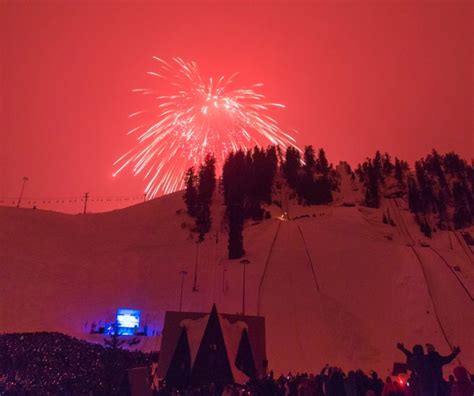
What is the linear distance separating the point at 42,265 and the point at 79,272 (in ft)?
13.9

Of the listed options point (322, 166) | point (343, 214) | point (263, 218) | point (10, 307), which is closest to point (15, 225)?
point (10, 307)

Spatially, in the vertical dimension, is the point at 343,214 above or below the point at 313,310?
above

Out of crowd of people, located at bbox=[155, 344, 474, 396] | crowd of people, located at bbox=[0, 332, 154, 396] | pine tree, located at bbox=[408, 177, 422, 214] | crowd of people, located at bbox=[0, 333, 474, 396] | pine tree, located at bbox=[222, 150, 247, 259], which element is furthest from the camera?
pine tree, located at bbox=[408, 177, 422, 214]

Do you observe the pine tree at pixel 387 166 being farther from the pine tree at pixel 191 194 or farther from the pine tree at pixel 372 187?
the pine tree at pixel 191 194

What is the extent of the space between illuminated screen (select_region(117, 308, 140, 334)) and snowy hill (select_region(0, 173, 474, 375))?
156cm

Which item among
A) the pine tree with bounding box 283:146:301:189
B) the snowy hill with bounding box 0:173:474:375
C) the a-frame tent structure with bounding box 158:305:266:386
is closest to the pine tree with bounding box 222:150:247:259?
Answer: the snowy hill with bounding box 0:173:474:375

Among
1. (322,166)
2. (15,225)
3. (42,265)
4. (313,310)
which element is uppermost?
(322,166)

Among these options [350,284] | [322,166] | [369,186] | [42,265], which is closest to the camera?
[350,284]

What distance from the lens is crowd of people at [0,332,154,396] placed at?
1603 cm

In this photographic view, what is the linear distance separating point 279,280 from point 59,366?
26.1 metres

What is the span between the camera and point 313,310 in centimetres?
3812

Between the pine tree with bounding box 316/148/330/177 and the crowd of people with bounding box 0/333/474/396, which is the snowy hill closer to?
the crowd of people with bounding box 0/333/474/396

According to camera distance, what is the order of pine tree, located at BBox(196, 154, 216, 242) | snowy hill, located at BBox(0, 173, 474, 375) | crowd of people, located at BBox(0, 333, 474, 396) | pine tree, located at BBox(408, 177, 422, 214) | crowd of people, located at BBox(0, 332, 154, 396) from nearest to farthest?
crowd of people, located at BBox(0, 333, 474, 396)
crowd of people, located at BBox(0, 332, 154, 396)
snowy hill, located at BBox(0, 173, 474, 375)
pine tree, located at BBox(196, 154, 216, 242)
pine tree, located at BBox(408, 177, 422, 214)

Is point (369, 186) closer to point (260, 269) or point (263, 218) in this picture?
point (263, 218)
